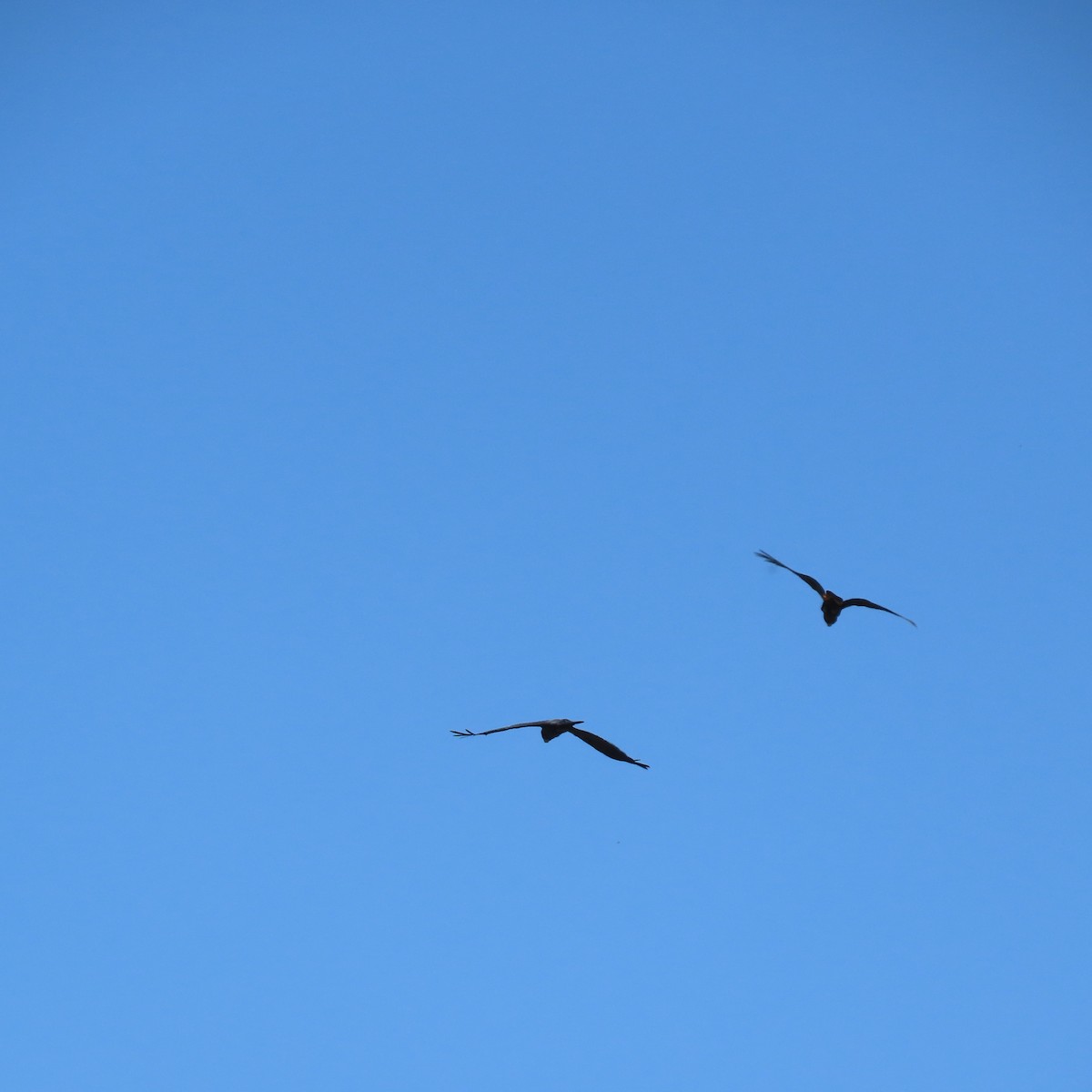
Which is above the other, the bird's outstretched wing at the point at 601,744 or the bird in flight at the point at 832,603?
the bird in flight at the point at 832,603

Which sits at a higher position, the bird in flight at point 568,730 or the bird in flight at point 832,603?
the bird in flight at point 832,603

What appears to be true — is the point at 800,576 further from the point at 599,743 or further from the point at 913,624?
the point at 599,743

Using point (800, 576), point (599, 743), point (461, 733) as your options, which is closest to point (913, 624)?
point (800, 576)

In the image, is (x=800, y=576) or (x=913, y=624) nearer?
(x=913, y=624)

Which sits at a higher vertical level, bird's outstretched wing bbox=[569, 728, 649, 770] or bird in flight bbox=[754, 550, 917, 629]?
A: bird in flight bbox=[754, 550, 917, 629]

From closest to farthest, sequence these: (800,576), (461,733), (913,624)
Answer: (461,733) → (913,624) → (800,576)

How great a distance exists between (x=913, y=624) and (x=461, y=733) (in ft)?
43.4

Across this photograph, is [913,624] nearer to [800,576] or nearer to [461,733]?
[800,576]

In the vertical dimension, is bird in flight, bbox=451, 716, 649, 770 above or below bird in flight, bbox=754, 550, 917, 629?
below

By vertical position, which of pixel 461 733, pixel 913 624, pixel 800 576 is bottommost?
pixel 461 733

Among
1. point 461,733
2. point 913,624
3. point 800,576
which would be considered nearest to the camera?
point 461,733

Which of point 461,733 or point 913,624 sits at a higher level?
point 913,624

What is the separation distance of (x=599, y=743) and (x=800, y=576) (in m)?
11.5

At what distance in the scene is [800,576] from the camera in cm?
4150
